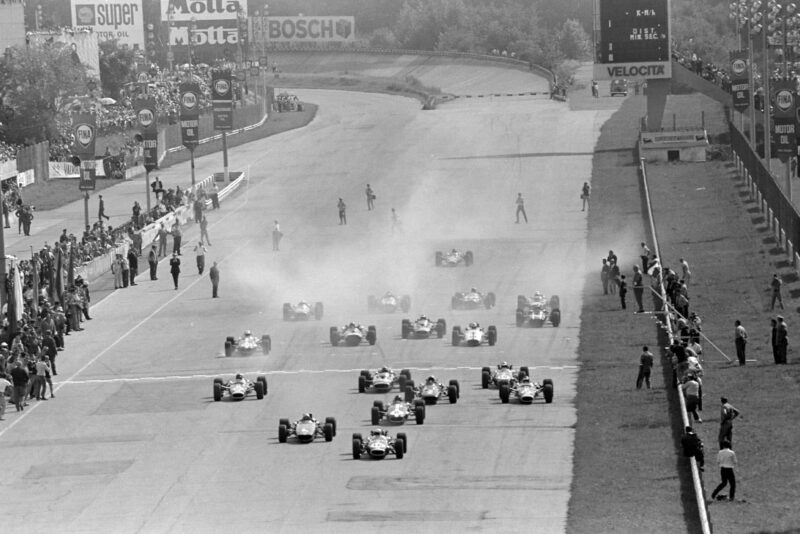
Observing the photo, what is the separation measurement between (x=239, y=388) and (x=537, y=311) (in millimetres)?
13088

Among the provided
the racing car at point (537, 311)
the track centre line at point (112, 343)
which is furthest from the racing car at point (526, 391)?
the track centre line at point (112, 343)

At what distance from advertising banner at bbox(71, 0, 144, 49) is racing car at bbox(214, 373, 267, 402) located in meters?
123

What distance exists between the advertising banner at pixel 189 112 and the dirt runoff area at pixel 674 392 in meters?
20.4

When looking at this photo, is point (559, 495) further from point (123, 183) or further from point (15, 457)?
point (123, 183)

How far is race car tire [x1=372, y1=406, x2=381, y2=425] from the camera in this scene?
1607 inches

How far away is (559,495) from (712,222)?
42.9 m

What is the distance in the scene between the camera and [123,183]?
320 ft

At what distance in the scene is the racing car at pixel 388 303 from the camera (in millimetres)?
57562

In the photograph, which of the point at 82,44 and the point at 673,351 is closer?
the point at 673,351

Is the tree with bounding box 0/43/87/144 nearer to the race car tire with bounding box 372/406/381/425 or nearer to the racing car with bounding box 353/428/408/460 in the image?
the race car tire with bounding box 372/406/381/425

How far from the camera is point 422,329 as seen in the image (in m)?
52.8

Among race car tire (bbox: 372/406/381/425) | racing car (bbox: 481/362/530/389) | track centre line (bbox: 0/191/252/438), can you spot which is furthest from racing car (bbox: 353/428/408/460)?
track centre line (bbox: 0/191/252/438)

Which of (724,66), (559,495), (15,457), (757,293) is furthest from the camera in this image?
(724,66)

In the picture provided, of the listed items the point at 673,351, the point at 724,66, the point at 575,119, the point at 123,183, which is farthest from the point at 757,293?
the point at 724,66
